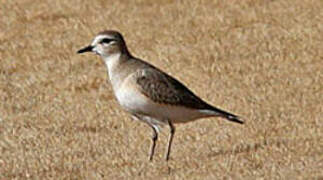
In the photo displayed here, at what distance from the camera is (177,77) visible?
666 inches

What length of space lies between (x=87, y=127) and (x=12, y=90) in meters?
2.98

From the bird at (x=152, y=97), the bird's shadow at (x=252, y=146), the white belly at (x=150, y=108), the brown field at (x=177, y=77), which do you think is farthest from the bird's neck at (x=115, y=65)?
the bird's shadow at (x=252, y=146)

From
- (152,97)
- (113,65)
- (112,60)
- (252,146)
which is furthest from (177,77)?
(152,97)

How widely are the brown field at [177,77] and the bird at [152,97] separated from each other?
0.45m

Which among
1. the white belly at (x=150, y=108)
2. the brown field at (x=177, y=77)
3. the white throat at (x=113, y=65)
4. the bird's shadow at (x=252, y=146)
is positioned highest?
the white throat at (x=113, y=65)

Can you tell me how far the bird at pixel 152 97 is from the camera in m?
11.4

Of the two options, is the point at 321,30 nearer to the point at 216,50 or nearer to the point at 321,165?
the point at 216,50

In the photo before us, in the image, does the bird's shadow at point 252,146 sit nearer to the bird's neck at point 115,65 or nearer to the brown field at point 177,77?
the brown field at point 177,77

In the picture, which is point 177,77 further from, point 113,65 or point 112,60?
point 113,65

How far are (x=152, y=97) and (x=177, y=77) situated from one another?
544 centimetres

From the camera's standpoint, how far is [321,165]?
10.7 meters

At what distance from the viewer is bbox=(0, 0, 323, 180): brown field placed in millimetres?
11438

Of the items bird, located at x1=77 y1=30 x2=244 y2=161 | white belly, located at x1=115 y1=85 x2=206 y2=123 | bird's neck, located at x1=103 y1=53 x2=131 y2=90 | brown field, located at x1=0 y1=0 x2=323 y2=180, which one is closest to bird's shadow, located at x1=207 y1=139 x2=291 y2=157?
brown field, located at x1=0 y1=0 x2=323 y2=180

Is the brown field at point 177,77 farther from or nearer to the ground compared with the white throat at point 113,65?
nearer to the ground
